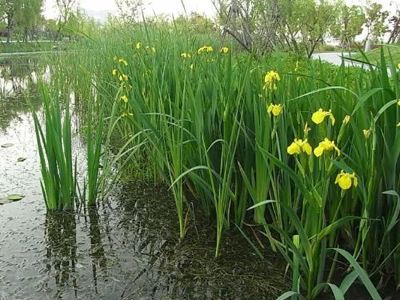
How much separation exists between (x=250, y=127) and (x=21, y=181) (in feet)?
5.42

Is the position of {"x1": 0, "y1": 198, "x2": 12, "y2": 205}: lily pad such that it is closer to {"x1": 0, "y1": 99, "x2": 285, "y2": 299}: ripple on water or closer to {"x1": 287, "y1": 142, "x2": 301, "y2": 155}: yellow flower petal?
{"x1": 0, "y1": 99, "x2": 285, "y2": 299}: ripple on water

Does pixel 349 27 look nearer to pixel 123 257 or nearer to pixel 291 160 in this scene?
pixel 291 160

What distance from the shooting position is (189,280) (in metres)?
1.49

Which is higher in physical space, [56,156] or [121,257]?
[56,156]

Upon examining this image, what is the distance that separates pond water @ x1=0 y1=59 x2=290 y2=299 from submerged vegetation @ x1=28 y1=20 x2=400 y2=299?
0.09m

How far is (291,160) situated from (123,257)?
79 cm

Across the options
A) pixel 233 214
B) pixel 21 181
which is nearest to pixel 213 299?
pixel 233 214

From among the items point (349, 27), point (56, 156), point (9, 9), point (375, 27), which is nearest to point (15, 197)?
point (56, 156)

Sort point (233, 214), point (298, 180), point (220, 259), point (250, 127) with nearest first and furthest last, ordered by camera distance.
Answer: point (298, 180) → point (220, 259) → point (250, 127) → point (233, 214)

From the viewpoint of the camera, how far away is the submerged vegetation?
1162 mm

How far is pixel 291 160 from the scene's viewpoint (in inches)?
67.7

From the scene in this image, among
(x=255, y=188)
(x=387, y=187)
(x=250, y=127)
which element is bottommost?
(x=255, y=188)

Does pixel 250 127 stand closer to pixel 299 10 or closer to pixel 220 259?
pixel 220 259

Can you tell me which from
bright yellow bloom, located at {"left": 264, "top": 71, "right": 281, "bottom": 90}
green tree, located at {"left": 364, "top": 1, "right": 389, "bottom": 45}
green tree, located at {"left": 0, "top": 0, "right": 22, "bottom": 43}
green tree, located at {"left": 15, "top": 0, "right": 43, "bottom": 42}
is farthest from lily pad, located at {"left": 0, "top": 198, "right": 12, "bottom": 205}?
green tree, located at {"left": 15, "top": 0, "right": 43, "bottom": 42}
